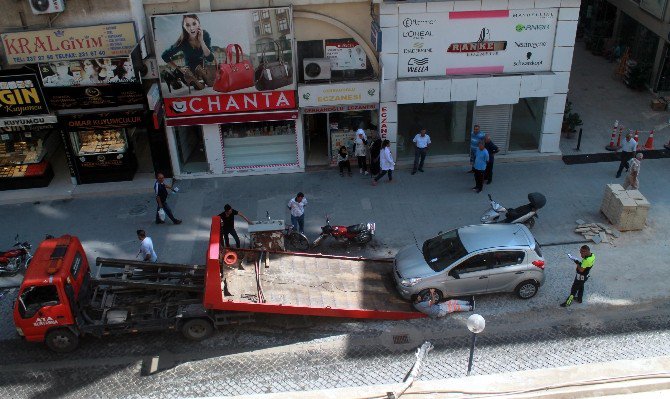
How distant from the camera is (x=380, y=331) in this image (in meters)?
13.8

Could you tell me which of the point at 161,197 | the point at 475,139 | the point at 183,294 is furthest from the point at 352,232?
the point at 475,139

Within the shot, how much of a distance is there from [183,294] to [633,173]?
1311 cm

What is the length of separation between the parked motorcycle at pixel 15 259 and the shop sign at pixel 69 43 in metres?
5.42

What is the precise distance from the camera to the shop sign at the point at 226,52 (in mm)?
18438

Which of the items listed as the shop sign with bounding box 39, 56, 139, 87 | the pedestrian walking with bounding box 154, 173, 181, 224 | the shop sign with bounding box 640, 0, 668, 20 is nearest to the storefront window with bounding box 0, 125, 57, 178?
the shop sign with bounding box 39, 56, 139, 87

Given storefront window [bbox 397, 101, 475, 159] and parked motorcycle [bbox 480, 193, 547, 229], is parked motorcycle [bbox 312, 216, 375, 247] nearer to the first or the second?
parked motorcycle [bbox 480, 193, 547, 229]

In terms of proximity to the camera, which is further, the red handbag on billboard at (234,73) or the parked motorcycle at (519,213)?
the red handbag on billboard at (234,73)

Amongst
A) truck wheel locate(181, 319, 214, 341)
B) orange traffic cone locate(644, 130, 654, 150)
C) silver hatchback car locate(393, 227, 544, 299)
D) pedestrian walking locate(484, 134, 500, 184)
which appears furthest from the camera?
orange traffic cone locate(644, 130, 654, 150)

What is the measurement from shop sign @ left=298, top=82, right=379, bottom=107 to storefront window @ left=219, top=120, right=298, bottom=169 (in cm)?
115

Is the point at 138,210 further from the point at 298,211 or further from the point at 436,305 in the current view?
the point at 436,305

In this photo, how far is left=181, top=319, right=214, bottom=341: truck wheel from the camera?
13.5 metres

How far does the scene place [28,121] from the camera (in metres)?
19.1

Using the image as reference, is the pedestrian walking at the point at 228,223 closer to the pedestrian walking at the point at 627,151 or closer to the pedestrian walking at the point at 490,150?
the pedestrian walking at the point at 490,150

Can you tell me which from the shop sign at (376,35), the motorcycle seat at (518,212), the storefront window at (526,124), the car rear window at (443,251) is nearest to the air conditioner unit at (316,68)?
the shop sign at (376,35)
